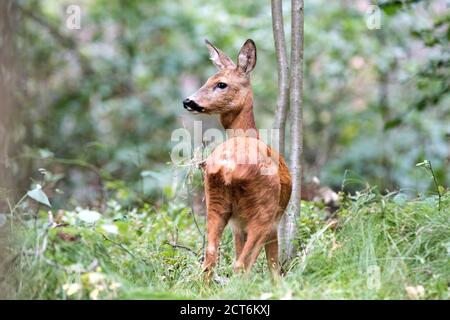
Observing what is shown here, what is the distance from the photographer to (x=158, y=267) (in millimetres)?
5180

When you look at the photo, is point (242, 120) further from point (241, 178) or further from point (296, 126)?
point (296, 126)

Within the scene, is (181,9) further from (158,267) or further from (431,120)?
(158,267)

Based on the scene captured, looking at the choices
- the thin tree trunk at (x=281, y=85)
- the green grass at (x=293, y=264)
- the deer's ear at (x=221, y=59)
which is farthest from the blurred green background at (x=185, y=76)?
the deer's ear at (x=221, y=59)

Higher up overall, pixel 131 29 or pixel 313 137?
pixel 131 29

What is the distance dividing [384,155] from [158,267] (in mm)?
7369

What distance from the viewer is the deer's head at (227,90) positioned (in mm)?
4863

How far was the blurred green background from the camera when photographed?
11.7m

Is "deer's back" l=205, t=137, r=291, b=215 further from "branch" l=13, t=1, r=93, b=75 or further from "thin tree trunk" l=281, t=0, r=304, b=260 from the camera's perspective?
"branch" l=13, t=1, r=93, b=75

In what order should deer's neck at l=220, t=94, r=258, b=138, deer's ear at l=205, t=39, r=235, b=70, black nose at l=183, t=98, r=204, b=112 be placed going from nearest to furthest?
black nose at l=183, t=98, r=204, b=112 → deer's neck at l=220, t=94, r=258, b=138 → deer's ear at l=205, t=39, r=235, b=70

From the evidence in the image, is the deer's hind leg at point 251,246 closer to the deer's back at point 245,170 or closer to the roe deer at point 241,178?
the roe deer at point 241,178

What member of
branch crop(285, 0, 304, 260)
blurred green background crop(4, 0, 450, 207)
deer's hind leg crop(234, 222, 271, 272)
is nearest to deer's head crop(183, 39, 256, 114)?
branch crop(285, 0, 304, 260)

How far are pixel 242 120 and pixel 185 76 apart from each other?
804cm

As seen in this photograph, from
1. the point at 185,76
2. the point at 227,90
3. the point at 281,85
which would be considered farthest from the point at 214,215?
the point at 185,76
